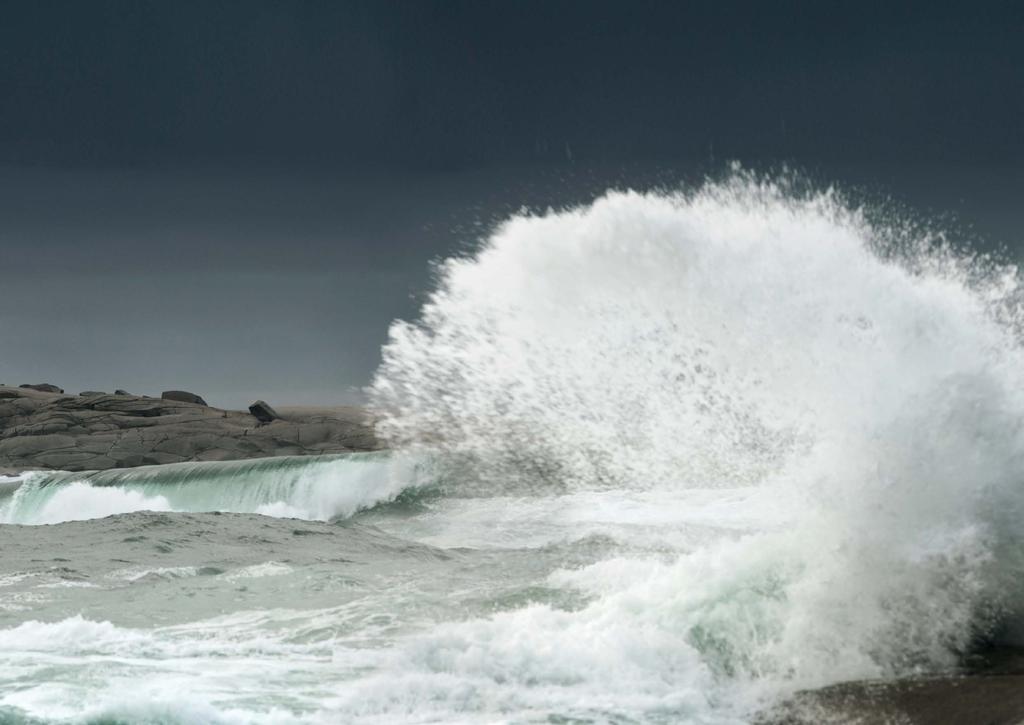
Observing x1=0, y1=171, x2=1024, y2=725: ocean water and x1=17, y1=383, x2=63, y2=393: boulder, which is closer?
x1=0, y1=171, x2=1024, y2=725: ocean water

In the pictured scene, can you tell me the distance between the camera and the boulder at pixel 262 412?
44.4m

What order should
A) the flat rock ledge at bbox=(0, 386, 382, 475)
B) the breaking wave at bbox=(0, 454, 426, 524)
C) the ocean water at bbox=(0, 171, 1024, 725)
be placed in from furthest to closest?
the flat rock ledge at bbox=(0, 386, 382, 475) → the breaking wave at bbox=(0, 454, 426, 524) → the ocean water at bbox=(0, 171, 1024, 725)

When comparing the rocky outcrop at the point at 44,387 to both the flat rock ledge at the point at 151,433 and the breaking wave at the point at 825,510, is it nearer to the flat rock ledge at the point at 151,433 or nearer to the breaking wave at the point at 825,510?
the flat rock ledge at the point at 151,433

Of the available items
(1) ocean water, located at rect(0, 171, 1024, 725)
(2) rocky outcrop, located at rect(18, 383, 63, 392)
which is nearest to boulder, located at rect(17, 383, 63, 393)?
(2) rocky outcrop, located at rect(18, 383, 63, 392)

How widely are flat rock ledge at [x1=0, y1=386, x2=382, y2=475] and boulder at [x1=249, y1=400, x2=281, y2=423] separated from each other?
30cm

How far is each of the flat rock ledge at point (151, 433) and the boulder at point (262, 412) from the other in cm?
30

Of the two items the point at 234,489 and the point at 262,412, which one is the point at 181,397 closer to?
the point at 262,412

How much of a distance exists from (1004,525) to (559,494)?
47.3ft

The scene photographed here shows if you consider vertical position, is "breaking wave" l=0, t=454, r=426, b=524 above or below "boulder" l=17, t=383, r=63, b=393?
below

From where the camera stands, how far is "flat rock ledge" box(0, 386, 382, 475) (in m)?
41.5

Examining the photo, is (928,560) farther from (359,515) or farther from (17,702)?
(359,515)

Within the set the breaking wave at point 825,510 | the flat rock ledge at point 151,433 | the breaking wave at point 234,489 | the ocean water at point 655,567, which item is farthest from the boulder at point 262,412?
the breaking wave at point 825,510

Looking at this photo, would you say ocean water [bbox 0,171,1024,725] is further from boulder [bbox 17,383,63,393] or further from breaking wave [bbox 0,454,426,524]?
boulder [bbox 17,383,63,393]

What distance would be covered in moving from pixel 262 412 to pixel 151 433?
4542mm
